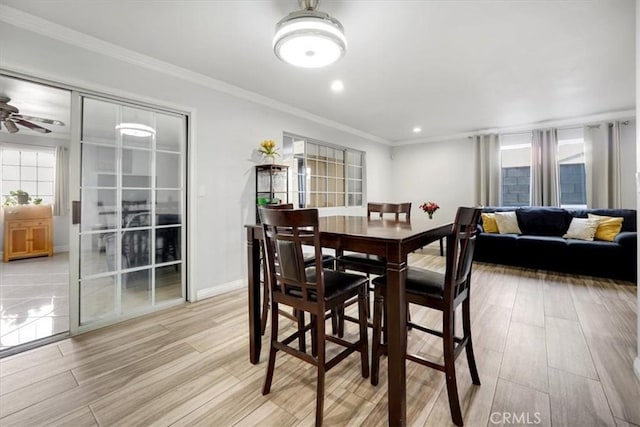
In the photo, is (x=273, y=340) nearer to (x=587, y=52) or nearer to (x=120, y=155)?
(x=120, y=155)

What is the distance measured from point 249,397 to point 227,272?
1.91 m

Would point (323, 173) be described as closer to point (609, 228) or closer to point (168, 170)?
point (168, 170)

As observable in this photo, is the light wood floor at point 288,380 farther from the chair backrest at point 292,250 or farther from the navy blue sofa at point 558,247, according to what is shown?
the navy blue sofa at point 558,247

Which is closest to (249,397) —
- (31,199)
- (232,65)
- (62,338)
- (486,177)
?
(62,338)

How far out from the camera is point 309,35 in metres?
1.73

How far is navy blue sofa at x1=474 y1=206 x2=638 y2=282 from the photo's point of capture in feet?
11.8

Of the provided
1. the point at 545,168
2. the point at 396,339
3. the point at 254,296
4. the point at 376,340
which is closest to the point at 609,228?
the point at 545,168

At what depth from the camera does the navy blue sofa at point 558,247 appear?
3.60 metres

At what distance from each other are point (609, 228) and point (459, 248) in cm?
419

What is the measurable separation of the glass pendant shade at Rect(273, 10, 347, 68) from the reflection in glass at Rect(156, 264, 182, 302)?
7.71ft

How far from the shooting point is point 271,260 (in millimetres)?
1572

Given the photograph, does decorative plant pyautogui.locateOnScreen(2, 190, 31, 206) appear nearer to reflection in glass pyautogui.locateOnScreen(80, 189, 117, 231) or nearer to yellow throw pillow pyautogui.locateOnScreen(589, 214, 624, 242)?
reflection in glass pyautogui.locateOnScreen(80, 189, 117, 231)

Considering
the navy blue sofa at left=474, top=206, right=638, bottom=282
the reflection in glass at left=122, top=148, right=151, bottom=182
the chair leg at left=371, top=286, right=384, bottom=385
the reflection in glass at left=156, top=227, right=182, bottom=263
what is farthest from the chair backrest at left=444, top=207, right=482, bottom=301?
the navy blue sofa at left=474, top=206, right=638, bottom=282

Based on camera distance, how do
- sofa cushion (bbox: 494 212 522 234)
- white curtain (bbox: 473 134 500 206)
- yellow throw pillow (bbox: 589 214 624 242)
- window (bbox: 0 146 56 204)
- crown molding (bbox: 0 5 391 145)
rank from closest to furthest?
crown molding (bbox: 0 5 391 145), yellow throw pillow (bbox: 589 214 624 242), sofa cushion (bbox: 494 212 522 234), window (bbox: 0 146 56 204), white curtain (bbox: 473 134 500 206)
